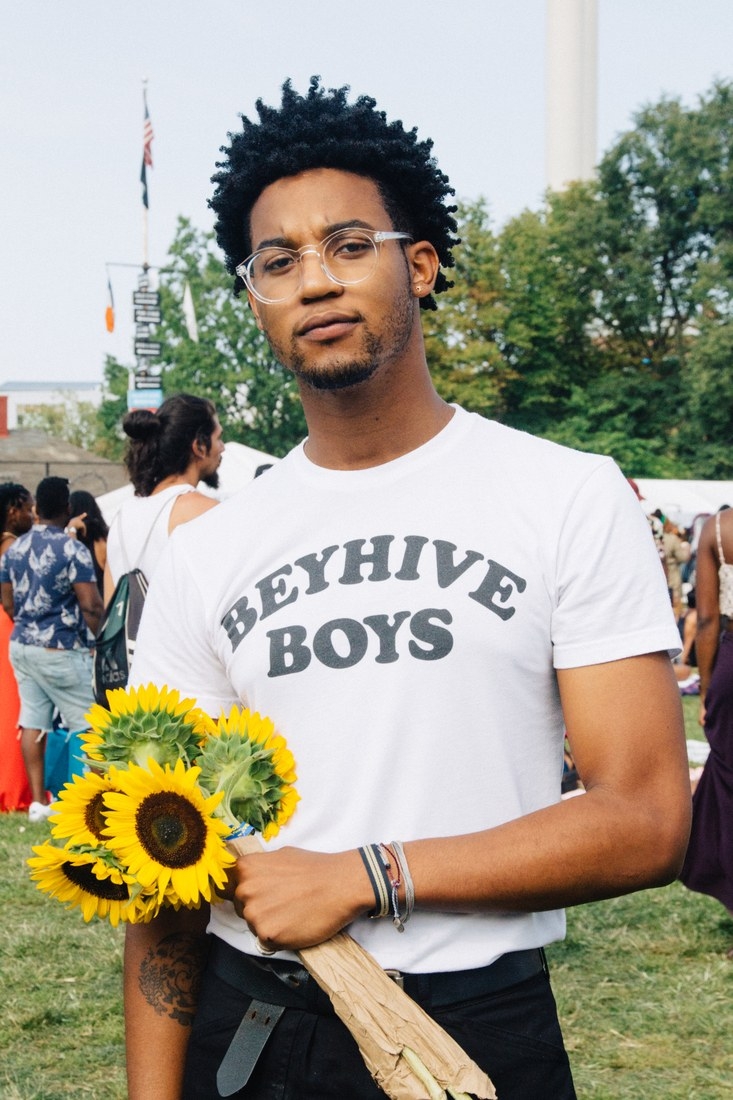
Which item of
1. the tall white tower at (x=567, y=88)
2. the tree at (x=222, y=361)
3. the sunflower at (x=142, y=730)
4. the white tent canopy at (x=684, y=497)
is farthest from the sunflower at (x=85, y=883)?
the tall white tower at (x=567, y=88)

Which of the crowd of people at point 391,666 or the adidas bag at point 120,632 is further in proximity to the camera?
the adidas bag at point 120,632

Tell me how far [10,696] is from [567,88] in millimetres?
64374

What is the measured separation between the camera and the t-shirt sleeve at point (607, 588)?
1812 millimetres

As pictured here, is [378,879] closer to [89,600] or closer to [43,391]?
[89,600]

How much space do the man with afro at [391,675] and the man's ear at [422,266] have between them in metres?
0.04

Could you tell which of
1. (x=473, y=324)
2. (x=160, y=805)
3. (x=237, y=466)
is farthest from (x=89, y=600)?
(x=473, y=324)

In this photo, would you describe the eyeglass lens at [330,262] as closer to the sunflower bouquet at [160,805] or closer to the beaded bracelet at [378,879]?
the sunflower bouquet at [160,805]

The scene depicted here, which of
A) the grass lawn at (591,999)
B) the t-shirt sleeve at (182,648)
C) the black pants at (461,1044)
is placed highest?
the t-shirt sleeve at (182,648)

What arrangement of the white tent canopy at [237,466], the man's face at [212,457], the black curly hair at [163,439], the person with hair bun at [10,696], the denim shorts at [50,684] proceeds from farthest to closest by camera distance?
the white tent canopy at [237,466]
the person with hair bun at [10,696]
the denim shorts at [50,684]
the man's face at [212,457]
the black curly hair at [163,439]

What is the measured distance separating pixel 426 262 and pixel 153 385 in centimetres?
2747

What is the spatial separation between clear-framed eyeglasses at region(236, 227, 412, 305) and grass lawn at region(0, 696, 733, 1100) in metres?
3.34

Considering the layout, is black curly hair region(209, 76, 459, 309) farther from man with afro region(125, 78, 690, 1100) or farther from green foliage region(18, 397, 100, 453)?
green foliage region(18, 397, 100, 453)

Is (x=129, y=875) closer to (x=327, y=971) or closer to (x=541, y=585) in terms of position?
(x=327, y=971)

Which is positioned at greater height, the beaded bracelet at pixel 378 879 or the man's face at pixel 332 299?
the man's face at pixel 332 299
